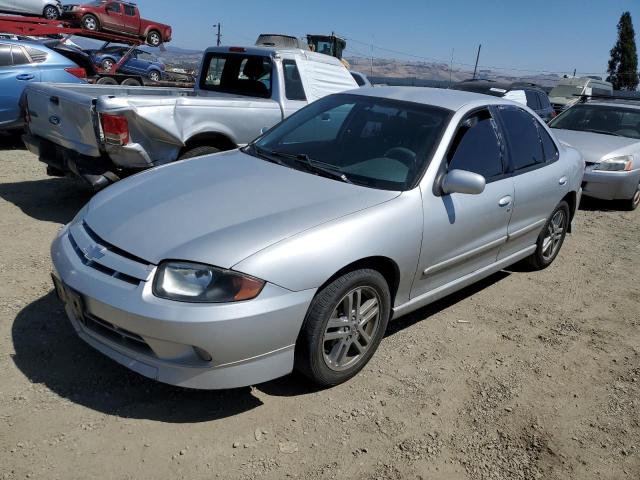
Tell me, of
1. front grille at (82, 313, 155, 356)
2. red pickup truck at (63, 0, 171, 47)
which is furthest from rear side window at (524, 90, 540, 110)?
red pickup truck at (63, 0, 171, 47)

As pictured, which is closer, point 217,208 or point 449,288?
point 217,208

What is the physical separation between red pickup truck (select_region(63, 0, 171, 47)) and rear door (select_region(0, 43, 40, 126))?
430 inches

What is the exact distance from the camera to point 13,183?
21.1 feet

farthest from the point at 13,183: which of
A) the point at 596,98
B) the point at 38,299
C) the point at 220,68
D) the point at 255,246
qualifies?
the point at 596,98

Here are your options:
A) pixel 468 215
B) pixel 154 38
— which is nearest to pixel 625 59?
pixel 154 38

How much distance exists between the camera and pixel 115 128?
461 centimetres

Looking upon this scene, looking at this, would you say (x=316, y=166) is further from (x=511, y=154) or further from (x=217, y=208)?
(x=511, y=154)

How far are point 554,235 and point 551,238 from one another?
66 mm

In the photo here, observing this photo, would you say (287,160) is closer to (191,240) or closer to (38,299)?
(191,240)

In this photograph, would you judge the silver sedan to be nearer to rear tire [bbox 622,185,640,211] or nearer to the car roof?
rear tire [bbox 622,185,640,211]

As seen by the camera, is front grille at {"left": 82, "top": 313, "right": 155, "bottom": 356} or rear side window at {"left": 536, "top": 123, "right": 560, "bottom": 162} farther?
rear side window at {"left": 536, "top": 123, "right": 560, "bottom": 162}

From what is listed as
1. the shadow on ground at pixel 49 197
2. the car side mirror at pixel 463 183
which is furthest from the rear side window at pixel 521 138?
the shadow on ground at pixel 49 197

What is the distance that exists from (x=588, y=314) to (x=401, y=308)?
194cm

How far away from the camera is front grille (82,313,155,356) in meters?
2.51
